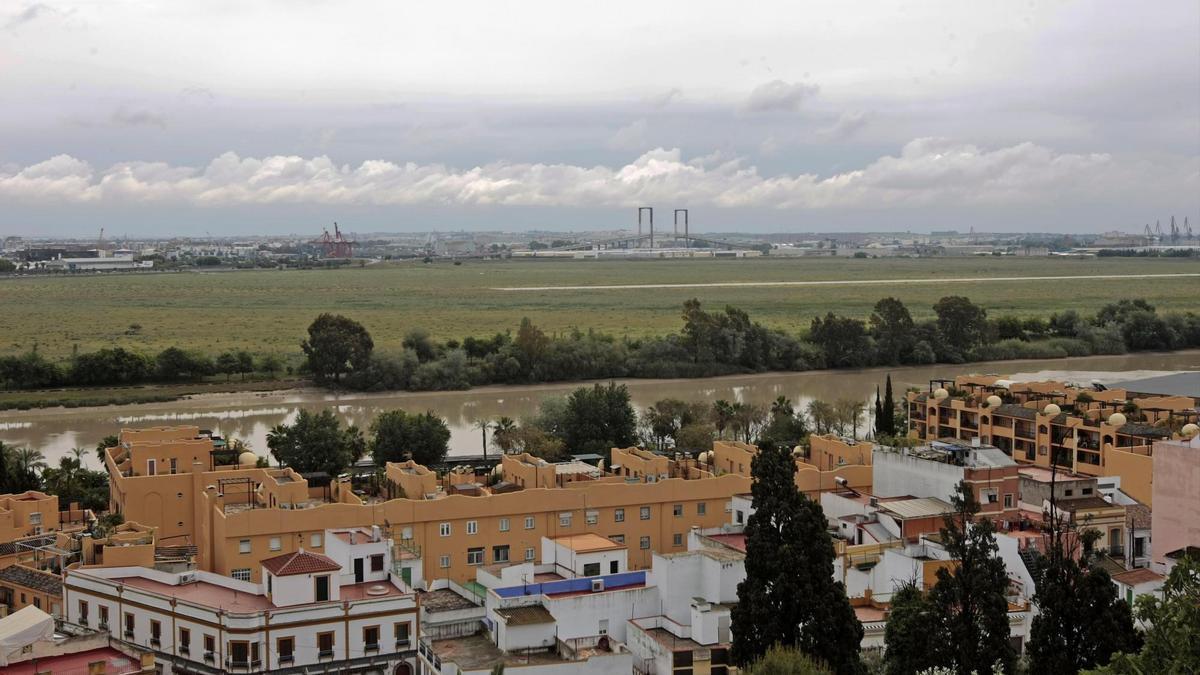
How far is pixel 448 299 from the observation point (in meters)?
69.4

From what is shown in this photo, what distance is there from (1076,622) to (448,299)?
201 feet

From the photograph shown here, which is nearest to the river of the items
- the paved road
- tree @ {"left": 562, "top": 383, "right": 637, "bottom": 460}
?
tree @ {"left": 562, "top": 383, "right": 637, "bottom": 460}

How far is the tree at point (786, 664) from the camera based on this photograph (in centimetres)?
953

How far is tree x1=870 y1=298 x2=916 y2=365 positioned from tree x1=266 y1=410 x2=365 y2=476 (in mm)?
22989

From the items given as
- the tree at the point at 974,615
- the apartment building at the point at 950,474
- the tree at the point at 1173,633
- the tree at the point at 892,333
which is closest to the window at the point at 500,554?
the apartment building at the point at 950,474

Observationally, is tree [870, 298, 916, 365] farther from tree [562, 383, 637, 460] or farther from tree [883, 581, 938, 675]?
tree [883, 581, 938, 675]

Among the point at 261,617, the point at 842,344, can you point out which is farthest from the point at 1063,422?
the point at 842,344

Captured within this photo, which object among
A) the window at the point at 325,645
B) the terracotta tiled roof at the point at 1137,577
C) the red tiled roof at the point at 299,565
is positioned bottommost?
the window at the point at 325,645

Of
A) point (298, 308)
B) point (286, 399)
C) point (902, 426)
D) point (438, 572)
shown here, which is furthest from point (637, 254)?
point (438, 572)

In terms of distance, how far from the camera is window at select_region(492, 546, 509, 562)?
49.0 feet

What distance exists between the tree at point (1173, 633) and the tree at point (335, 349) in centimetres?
3004

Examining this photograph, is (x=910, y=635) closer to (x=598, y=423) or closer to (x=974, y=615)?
(x=974, y=615)

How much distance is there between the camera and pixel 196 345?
4534 cm

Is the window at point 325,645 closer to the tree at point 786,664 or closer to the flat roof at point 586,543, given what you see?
the flat roof at point 586,543
